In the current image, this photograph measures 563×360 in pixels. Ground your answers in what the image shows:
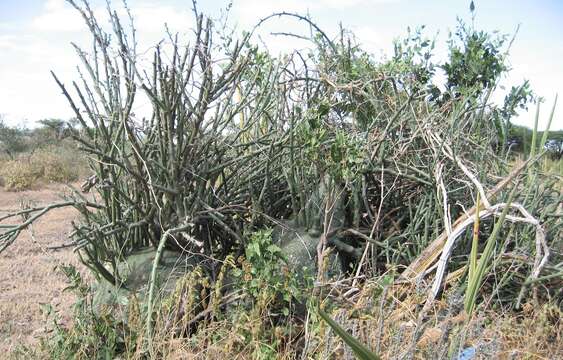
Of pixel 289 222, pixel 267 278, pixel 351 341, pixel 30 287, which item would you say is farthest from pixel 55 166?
pixel 351 341

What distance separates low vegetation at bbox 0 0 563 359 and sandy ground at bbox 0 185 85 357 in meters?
0.50

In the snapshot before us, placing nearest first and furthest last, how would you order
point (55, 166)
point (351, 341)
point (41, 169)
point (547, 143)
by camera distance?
point (351, 341), point (547, 143), point (41, 169), point (55, 166)

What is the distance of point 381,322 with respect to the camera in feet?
6.85

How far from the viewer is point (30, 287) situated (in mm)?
4328

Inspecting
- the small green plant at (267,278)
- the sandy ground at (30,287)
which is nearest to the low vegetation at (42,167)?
the sandy ground at (30,287)

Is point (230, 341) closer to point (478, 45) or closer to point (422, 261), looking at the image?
point (422, 261)

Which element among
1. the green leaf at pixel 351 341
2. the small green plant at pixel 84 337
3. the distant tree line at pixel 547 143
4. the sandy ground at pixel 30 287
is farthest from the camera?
the distant tree line at pixel 547 143

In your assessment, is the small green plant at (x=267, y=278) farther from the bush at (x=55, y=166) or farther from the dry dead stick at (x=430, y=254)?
the bush at (x=55, y=166)

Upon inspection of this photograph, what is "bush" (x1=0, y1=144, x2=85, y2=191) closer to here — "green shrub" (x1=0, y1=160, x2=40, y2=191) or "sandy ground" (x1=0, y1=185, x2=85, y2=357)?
"green shrub" (x1=0, y1=160, x2=40, y2=191)

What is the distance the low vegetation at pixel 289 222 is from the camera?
2709mm

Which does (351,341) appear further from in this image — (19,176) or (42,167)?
(42,167)

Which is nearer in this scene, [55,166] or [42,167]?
[42,167]

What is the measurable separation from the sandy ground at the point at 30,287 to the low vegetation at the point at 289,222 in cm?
50

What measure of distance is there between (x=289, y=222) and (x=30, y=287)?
2307 millimetres
